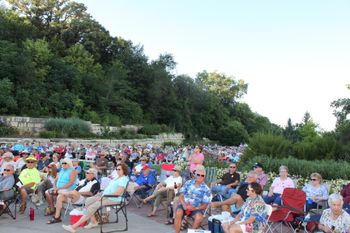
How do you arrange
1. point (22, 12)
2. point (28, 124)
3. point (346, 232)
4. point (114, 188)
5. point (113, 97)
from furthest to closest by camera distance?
1. point (22, 12)
2. point (113, 97)
3. point (28, 124)
4. point (114, 188)
5. point (346, 232)

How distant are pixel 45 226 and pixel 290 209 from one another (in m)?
4.23

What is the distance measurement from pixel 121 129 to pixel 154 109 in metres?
10.6

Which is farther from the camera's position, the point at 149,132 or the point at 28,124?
the point at 149,132

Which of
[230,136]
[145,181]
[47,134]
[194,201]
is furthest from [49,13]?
[194,201]

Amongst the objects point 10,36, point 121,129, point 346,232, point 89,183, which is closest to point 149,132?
point 121,129

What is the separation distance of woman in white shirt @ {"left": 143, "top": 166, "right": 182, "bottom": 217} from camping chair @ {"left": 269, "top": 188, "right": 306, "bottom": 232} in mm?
2476

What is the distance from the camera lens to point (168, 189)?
29.7 ft

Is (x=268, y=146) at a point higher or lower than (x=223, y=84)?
lower

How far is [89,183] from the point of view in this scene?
814cm

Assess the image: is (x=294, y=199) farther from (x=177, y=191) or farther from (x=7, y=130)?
(x=7, y=130)

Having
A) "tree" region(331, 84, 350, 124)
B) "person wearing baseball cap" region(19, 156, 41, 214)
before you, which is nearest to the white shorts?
"person wearing baseball cap" region(19, 156, 41, 214)

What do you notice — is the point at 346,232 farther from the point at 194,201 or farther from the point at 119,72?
the point at 119,72

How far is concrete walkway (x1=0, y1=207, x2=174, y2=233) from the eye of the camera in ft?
24.2

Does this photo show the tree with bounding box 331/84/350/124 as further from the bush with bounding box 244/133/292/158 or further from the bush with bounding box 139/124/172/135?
the bush with bounding box 139/124/172/135
